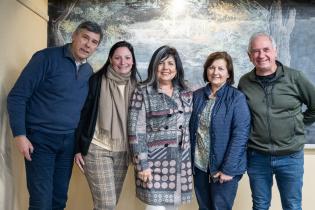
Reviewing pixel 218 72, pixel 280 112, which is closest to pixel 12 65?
pixel 218 72

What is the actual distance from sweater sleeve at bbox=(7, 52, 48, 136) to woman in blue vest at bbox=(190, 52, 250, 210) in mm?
859

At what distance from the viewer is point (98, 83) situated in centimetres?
181

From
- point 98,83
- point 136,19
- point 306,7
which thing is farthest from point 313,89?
point 136,19

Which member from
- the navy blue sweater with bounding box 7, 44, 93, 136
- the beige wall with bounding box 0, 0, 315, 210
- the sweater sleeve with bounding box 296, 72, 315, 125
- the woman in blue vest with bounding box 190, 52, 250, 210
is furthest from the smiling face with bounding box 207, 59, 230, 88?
the beige wall with bounding box 0, 0, 315, 210

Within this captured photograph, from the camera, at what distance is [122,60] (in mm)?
1785

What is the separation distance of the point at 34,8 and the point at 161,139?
4.36 ft

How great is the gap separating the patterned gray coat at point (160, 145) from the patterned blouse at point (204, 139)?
0.07 meters

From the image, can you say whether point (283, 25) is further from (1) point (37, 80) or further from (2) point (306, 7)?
(1) point (37, 80)

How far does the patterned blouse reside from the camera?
1753mm

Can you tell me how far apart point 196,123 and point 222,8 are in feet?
3.53

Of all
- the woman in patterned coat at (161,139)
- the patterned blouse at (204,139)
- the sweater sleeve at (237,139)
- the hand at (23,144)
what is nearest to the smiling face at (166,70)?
the woman in patterned coat at (161,139)

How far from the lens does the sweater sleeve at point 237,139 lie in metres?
1.70

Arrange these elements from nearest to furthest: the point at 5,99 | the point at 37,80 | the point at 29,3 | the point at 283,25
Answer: the point at 37,80 < the point at 5,99 < the point at 29,3 < the point at 283,25

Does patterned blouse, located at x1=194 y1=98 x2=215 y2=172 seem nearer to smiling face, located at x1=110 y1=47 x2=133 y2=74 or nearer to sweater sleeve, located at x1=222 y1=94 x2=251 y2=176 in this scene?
sweater sleeve, located at x1=222 y1=94 x2=251 y2=176
